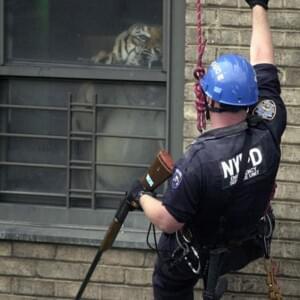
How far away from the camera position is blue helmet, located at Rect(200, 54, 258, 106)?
372 cm

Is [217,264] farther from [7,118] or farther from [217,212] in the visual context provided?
[7,118]

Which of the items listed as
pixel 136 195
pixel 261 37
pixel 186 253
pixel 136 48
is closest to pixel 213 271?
pixel 186 253

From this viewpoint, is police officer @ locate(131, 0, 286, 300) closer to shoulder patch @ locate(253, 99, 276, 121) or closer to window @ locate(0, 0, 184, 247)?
shoulder patch @ locate(253, 99, 276, 121)

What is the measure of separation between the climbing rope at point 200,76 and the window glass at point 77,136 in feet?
1.85

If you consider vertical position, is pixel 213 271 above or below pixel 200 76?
below

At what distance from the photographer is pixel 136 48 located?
17.4 ft

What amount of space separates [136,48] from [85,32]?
13.0 inches

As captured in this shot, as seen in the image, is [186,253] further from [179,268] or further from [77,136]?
[77,136]

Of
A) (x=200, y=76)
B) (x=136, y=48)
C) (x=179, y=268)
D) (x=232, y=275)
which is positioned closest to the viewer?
(x=179, y=268)

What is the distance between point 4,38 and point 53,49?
31cm

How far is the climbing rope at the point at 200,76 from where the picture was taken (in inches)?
163

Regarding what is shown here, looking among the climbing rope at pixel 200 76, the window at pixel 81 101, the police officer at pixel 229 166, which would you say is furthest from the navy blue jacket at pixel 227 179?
the window at pixel 81 101

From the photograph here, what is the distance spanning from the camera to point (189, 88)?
5094mm

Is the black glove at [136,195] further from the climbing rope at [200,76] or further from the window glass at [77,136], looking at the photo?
the window glass at [77,136]
